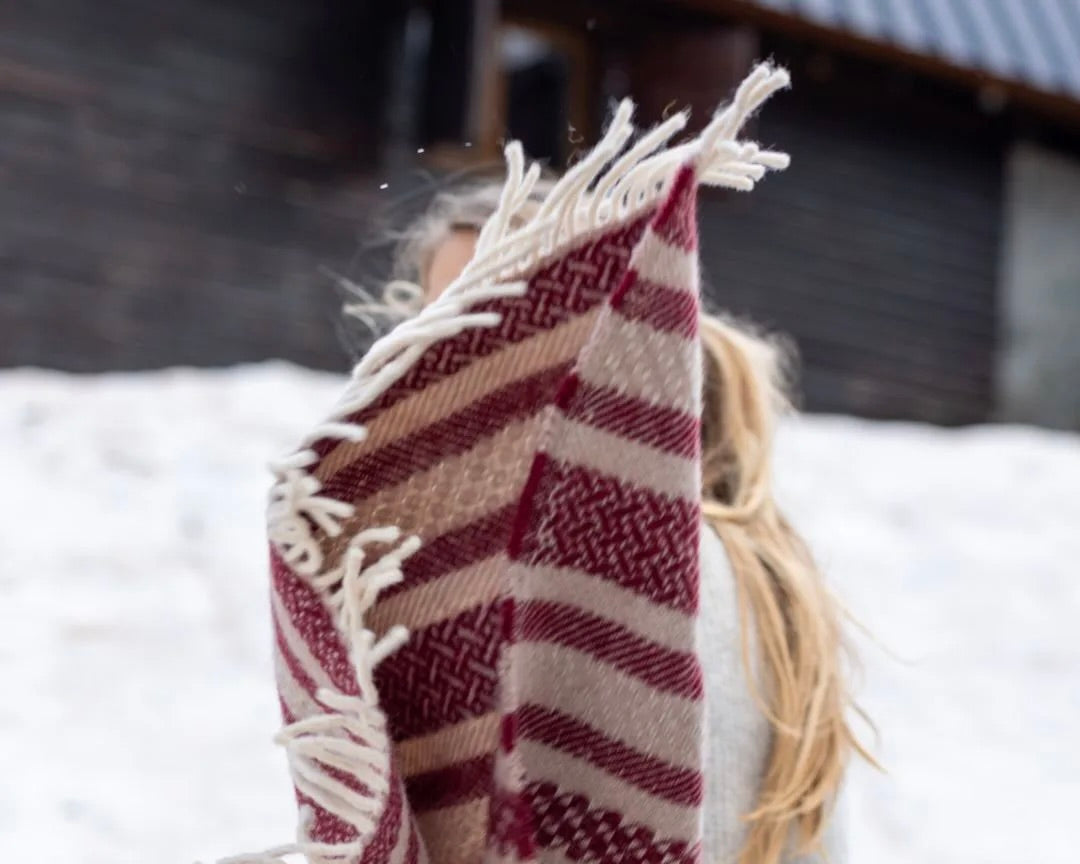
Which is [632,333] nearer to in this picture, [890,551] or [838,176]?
[890,551]

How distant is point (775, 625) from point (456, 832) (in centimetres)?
41

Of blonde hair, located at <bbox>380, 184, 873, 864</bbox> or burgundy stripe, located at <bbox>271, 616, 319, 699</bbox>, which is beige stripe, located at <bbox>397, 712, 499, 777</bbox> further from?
blonde hair, located at <bbox>380, 184, 873, 864</bbox>

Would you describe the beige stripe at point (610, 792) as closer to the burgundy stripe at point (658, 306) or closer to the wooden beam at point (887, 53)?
the burgundy stripe at point (658, 306)

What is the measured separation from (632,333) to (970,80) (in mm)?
7999

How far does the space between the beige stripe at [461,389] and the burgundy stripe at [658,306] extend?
45mm

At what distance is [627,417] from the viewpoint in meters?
1.05

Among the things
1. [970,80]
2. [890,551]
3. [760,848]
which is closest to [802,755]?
[760,848]

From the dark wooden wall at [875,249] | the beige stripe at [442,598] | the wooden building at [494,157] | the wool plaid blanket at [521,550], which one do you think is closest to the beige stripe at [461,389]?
the wool plaid blanket at [521,550]

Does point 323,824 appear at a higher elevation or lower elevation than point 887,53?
lower

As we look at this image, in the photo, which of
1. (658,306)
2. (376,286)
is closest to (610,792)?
(658,306)

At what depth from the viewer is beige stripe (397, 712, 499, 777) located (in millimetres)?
1072

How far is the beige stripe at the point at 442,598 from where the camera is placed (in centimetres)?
106

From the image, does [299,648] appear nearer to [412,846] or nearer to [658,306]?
[412,846]

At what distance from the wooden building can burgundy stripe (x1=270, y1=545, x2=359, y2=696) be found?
159 inches
